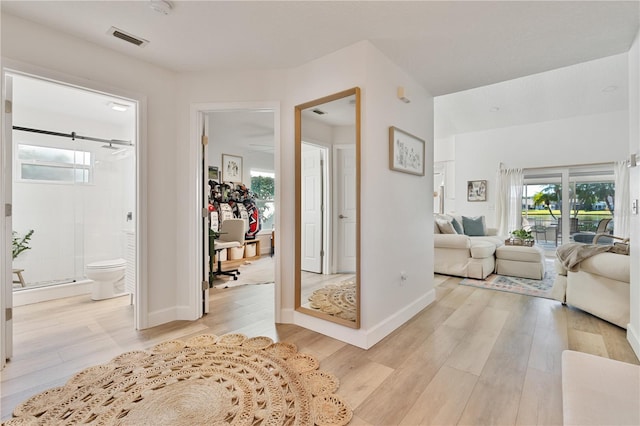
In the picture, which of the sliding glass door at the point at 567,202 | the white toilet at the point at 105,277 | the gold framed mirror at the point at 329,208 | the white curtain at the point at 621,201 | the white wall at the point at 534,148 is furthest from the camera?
the sliding glass door at the point at 567,202

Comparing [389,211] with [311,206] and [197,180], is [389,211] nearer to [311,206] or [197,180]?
[311,206]

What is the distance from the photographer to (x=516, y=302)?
3189mm

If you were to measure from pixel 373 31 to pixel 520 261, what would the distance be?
399cm

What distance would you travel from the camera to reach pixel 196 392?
1623 millimetres

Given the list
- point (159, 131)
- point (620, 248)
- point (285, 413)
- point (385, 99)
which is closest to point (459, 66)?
point (385, 99)

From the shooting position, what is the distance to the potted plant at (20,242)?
3.30 m

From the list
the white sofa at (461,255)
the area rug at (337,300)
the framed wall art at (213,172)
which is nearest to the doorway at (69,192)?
the framed wall art at (213,172)

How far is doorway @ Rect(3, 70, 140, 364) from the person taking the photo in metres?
3.26

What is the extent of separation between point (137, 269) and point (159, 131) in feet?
4.10

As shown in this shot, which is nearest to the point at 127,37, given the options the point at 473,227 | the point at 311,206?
the point at 311,206

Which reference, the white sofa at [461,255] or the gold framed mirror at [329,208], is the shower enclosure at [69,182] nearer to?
the gold framed mirror at [329,208]

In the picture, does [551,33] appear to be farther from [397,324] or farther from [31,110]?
[31,110]

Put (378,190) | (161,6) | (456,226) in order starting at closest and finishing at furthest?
(161,6) < (378,190) < (456,226)

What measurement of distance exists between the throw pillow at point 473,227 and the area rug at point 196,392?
182 inches
